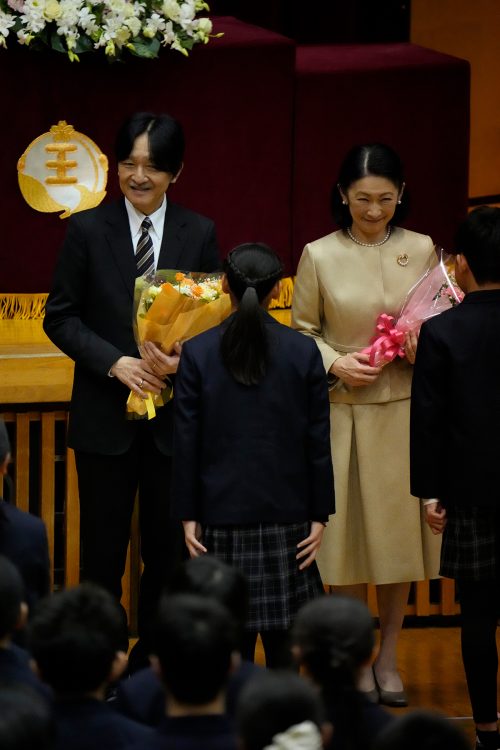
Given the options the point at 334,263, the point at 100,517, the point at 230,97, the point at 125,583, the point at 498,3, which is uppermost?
the point at 498,3

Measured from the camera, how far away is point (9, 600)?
2639 millimetres

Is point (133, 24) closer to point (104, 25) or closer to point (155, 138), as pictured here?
point (104, 25)

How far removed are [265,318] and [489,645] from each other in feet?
3.33

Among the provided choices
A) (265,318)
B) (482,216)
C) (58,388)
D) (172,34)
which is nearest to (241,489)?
(265,318)

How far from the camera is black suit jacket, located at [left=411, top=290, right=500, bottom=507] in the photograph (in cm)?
360

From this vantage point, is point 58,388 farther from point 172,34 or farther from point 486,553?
point 486,553

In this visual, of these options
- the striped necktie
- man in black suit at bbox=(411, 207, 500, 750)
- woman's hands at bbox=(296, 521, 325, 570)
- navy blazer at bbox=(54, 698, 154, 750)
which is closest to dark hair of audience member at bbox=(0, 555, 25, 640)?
navy blazer at bbox=(54, 698, 154, 750)

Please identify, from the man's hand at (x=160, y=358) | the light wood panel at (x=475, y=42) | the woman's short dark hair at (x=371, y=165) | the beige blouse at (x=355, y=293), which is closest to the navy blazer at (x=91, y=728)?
the man's hand at (x=160, y=358)

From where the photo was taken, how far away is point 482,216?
11.8 ft

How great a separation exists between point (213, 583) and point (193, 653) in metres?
0.54

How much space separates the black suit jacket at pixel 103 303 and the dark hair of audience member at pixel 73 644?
4.76 feet

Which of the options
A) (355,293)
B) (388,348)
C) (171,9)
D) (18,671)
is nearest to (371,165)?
(355,293)

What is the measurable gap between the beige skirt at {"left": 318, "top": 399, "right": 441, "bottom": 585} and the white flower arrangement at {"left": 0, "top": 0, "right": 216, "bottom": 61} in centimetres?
136

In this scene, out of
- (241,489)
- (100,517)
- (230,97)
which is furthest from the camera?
(230,97)
